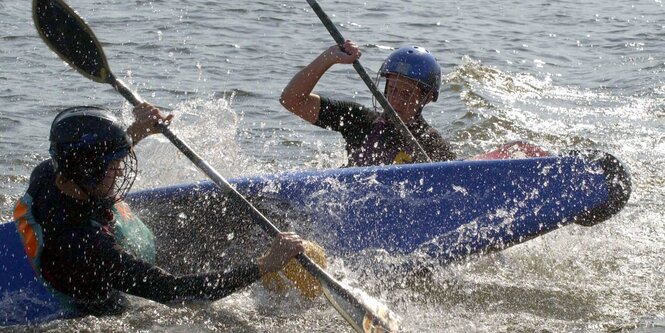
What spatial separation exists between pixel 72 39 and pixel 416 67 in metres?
1.92

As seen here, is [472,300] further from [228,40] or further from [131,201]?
[228,40]

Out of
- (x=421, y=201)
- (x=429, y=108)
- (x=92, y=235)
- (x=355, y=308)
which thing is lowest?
(x=429, y=108)

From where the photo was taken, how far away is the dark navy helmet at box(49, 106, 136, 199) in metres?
4.08

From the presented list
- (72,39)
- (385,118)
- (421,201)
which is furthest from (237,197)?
(385,118)

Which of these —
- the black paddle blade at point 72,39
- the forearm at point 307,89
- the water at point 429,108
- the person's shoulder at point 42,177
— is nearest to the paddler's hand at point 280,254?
the water at point 429,108

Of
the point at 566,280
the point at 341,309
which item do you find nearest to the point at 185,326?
the point at 341,309

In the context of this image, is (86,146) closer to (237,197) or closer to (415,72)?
(237,197)

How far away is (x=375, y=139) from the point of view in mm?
5961

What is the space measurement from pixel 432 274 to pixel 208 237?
1147 mm

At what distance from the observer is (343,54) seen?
5.82 metres

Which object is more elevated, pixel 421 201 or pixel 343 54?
pixel 343 54

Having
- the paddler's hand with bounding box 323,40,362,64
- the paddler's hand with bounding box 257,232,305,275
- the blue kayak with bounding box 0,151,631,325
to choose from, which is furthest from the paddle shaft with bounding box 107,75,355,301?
the paddler's hand with bounding box 323,40,362,64

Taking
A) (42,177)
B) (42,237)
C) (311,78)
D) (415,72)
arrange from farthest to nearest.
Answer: (415,72)
(311,78)
(42,177)
(42,237)

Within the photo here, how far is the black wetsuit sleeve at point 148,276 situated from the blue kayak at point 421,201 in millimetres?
1021
